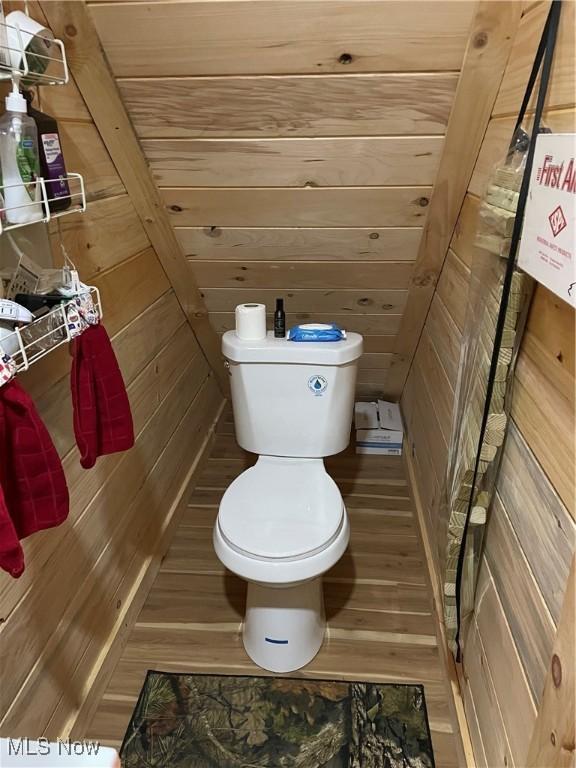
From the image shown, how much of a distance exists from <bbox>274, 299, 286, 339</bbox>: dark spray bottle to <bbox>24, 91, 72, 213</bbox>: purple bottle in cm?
76

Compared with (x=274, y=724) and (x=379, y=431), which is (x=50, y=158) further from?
(x=379, y=431)

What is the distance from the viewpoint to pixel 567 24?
0.81 m

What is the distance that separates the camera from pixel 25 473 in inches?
34.2


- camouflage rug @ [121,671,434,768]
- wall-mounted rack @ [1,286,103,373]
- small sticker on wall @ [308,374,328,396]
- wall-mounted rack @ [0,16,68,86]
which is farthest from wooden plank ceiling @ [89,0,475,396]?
camouflage rug @ [121,671,434,768]

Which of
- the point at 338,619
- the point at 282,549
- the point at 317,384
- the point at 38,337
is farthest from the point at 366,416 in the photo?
the point at 38,337

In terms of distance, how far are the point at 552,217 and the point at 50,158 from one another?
2.80 ft

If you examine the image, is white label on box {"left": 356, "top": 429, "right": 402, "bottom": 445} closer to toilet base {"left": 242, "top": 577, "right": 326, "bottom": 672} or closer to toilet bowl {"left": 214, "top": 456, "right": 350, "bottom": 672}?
toilet bowl {"left": 214, "top": 456, "right": 350, "bottom": 672}

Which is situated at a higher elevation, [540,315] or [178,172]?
[178,172]

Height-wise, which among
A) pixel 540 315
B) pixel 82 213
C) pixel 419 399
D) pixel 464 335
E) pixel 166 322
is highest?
pixel 82 213

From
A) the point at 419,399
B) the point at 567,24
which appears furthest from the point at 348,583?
the point at 567,24

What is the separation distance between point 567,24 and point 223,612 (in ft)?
5.59

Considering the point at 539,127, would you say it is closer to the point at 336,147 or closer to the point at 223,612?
the point at 336,147

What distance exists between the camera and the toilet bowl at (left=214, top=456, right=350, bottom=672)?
4.36 ft

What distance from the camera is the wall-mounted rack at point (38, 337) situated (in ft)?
2.82
